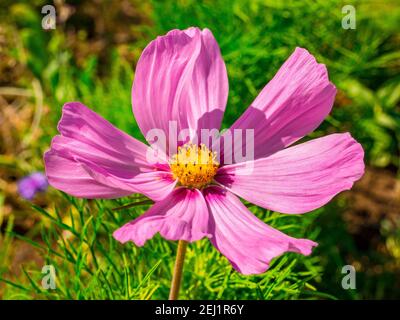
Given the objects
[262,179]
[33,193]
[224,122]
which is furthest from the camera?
[33,193]

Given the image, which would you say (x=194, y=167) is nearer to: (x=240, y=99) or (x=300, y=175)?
(x=300, y=175)

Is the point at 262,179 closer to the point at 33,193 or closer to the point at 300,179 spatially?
the point at 300,179

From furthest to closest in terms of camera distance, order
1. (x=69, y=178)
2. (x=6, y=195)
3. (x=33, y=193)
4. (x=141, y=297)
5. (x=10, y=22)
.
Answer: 1. (x=10, y=22)
2. (x=6, y=195)
3. (x=33, y=193)
4. (x=141, y=297)
5. (x=69, y=178)

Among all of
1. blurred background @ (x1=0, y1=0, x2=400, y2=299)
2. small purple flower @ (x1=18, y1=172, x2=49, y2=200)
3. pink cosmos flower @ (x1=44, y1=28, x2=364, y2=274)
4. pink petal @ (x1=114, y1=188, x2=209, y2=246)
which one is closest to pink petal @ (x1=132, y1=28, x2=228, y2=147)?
pink cosmos flower @ (x1=44, y1=28, x2=364, y2=274)

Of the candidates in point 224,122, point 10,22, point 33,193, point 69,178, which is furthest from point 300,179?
point 10,22

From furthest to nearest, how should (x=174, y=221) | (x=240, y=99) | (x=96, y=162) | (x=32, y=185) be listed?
(x=32, y=185) < (x=240, y=99) < (x=96, y=162) < (x=174, y=221)

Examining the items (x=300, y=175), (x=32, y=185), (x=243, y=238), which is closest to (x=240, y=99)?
(x=32, y=185)
